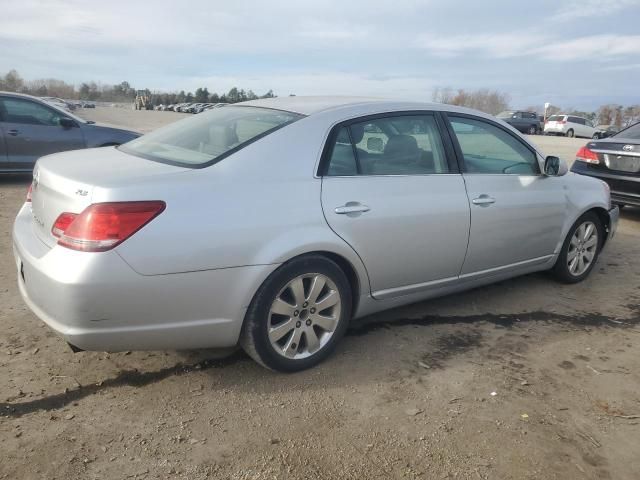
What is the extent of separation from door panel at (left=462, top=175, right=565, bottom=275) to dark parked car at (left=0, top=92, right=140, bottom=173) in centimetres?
671

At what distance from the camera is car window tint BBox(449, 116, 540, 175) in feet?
13.2

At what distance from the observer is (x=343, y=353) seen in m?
3.53

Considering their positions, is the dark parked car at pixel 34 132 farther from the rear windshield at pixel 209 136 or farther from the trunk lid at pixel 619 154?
the trunk lid at pixel 619 154

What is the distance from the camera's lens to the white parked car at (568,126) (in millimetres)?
38812

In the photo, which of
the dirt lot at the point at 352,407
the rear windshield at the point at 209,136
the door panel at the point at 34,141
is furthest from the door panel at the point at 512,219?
the door panel at the point at 34,141

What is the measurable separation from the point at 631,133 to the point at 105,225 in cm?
754

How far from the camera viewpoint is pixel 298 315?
10.4 ft

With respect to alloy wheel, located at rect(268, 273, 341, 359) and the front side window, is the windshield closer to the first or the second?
the front side window

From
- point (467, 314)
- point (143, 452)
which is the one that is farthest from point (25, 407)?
point (467, 314)

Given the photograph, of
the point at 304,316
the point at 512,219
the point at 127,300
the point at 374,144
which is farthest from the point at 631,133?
the point at 127,300

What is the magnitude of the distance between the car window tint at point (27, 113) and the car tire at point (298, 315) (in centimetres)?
720

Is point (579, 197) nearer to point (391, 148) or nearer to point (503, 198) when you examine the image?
point (503, 198)

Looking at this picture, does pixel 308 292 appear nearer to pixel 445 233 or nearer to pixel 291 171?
pixel 291 171

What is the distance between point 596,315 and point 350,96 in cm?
258
